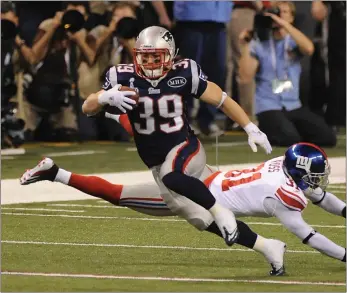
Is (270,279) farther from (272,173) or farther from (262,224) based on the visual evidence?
(262,224)

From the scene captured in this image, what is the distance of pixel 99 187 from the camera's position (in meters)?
8.89

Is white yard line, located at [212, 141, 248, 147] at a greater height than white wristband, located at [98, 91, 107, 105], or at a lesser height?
lesser

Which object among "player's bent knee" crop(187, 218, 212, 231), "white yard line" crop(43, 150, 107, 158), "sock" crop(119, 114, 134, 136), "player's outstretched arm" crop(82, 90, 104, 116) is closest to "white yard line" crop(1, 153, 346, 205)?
"white yard line" crop(43, 150, 107, 158)

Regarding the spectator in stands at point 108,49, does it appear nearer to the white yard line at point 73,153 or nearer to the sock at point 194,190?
the white yard line at point 73,153

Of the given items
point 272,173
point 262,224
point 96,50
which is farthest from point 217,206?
point 96,50

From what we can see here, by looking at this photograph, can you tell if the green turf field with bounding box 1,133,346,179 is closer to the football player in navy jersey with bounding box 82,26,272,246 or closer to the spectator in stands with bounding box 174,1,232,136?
the spectator in stands with bounding box 174,1,232,136

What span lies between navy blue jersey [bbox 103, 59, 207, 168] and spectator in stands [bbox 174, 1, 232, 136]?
788cm

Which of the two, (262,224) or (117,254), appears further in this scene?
(262,224)

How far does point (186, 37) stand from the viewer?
16.7 metres

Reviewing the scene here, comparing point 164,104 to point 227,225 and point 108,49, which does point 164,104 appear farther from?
point 108,49

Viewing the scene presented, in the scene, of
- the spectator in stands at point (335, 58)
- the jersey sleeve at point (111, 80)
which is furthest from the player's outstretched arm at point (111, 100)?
the spectator in stands at point (335, 58)

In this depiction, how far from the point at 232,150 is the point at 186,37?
1.58 m

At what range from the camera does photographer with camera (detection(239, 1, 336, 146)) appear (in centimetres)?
1594

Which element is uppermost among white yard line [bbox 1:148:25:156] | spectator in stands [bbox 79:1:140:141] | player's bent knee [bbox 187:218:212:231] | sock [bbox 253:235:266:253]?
player's bent knee [bbox 187:218:212:231]
